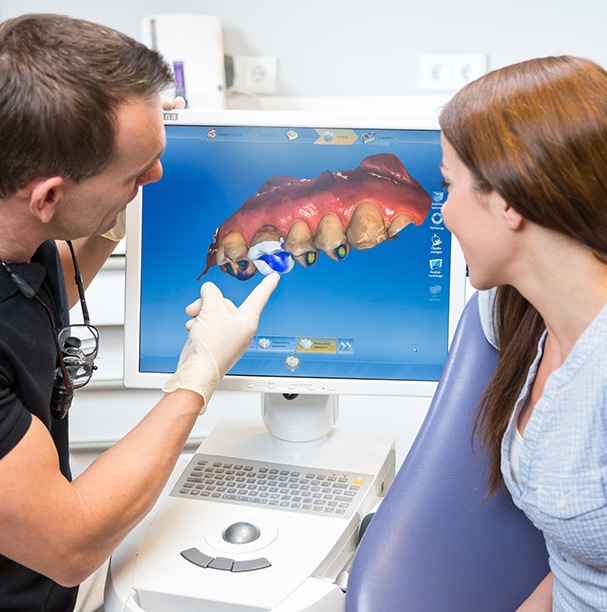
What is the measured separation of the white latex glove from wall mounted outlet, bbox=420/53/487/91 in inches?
49.0

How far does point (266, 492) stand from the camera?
1.25 m

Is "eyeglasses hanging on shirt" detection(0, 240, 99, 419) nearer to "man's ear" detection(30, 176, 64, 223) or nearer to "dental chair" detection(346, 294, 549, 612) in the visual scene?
"man's ear" detection(30, 176, 64, 223)

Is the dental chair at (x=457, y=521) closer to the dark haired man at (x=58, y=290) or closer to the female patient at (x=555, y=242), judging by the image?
the female patient at (x=555, y=242)

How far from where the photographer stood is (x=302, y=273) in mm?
1260

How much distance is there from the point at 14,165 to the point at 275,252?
42cm

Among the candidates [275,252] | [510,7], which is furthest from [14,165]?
[510,7]

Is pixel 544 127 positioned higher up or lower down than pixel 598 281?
higher up

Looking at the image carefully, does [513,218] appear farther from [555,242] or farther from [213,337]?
[213,337]

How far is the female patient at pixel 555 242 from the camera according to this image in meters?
0.90

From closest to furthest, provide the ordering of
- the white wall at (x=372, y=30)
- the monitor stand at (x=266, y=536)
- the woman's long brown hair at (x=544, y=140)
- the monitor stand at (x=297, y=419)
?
the woman's long brown hair at (x=544, y=140)
the monitor stand at (x=266, y=536)
the monitor stand at (x=297, y=419)
the white wall at (x=372, y=30)

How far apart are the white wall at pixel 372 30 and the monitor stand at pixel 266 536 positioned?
1.21m

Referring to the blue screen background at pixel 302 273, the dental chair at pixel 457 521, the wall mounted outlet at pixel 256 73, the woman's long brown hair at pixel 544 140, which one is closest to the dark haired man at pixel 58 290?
the blue screen background at pixel 302 273

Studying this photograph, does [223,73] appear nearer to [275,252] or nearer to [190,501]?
[275,252]

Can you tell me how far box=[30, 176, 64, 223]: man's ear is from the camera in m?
0.99
